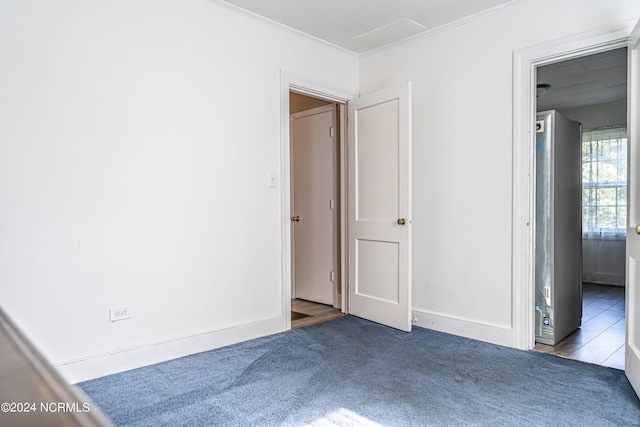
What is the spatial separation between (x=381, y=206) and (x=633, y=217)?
6.03ft

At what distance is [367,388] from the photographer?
2418mm

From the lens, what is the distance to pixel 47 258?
2410 mm

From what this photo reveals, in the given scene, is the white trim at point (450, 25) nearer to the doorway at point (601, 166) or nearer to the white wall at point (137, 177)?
the white wall at point (137, 177)

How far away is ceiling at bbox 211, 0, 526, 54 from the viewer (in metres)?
3.16

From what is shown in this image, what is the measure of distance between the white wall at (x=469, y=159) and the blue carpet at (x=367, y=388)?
42 cm


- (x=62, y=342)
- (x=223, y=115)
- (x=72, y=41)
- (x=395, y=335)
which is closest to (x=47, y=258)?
(x=62, y=342)

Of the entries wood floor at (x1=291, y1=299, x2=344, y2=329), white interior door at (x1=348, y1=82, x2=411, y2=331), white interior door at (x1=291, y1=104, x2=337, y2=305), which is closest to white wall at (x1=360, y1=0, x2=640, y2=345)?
white interior door at (x1=348, y1=82, x2=411, y2=331)

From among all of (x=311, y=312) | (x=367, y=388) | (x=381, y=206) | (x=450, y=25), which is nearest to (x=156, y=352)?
(x=367, y=388)

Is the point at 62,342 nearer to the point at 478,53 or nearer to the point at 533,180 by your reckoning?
the point at 533,180

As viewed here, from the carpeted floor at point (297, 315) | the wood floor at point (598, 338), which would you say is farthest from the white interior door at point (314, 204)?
the wood floor at point (598, 338)

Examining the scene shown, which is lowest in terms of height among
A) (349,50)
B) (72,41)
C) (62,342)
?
(62,342)

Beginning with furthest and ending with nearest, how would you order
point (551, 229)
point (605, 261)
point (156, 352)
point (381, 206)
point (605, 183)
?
point (605, 261)
point (605, 183)
point (381, 206)
point (551, 229)
point (156, 352)

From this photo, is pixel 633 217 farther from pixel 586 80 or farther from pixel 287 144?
pixel 586 80

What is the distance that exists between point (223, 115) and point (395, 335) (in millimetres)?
2198
